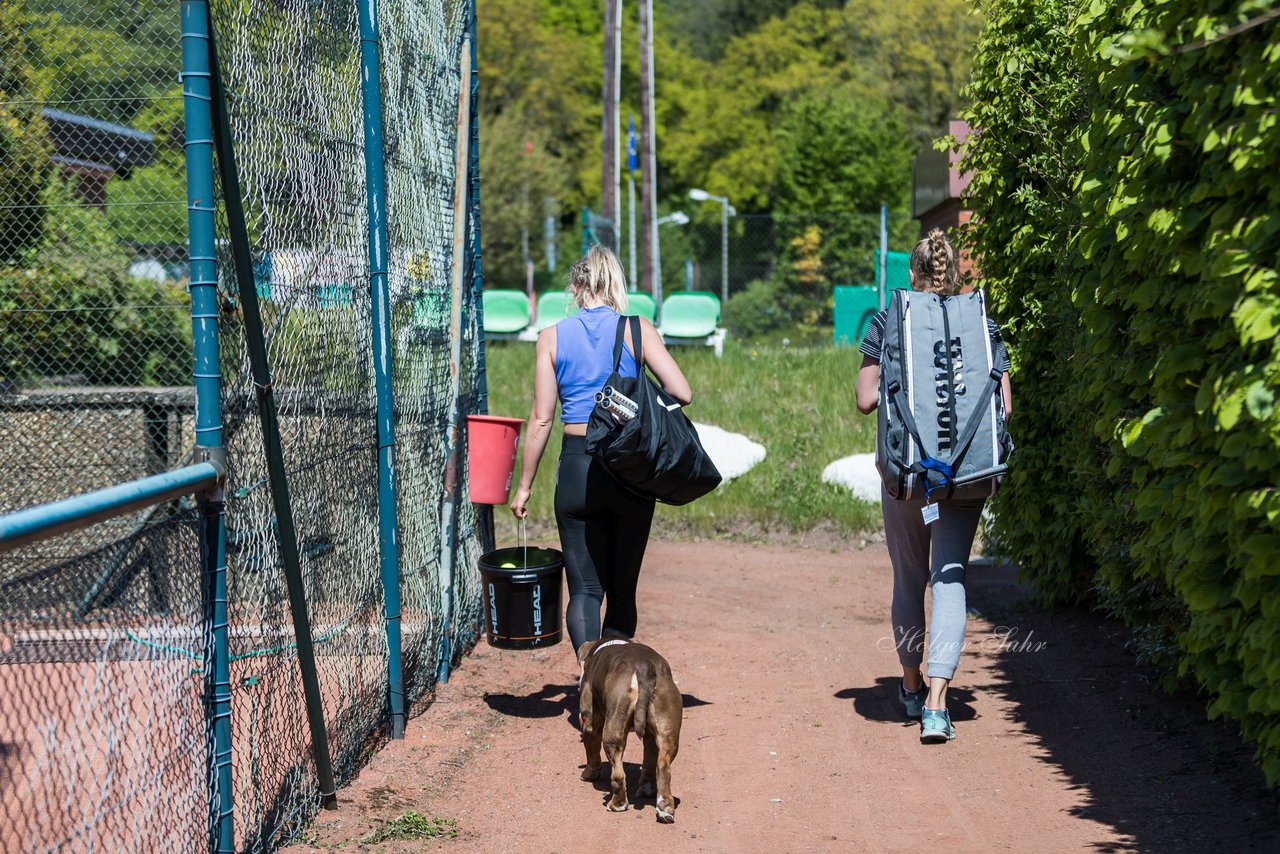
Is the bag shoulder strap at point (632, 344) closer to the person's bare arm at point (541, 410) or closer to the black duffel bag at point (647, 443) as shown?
the black duffel bag at point (647, 443)

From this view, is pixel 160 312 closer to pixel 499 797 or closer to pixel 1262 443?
pixel 499 797

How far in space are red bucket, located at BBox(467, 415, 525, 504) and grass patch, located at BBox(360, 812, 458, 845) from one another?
1818 mm

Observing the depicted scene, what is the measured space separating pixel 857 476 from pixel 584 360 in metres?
5.88

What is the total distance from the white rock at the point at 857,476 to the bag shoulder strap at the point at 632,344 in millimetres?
5506

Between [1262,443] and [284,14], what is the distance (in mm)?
3383

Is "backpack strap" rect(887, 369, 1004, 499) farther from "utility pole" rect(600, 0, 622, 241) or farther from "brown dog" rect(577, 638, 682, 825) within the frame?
"utility pole" rect(600, 0, 622, 241)

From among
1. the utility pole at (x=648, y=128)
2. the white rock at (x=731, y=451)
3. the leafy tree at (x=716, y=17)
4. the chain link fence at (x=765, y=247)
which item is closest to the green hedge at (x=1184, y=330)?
the white rock at (x=731, y=451)

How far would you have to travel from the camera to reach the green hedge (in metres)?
2.98

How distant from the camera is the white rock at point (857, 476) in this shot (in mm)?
10289

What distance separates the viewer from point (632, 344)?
5012 millimetres

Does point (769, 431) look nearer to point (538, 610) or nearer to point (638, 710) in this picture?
point (538, 610)

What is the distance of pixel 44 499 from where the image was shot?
9406 millimetres

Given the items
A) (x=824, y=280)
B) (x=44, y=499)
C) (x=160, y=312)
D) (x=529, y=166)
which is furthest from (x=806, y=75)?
(x=44, y=499)

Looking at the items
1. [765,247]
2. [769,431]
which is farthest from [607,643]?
[765,247]
